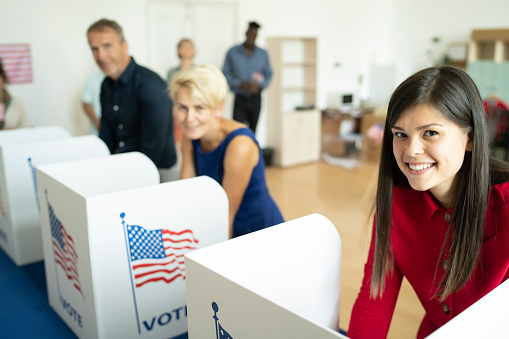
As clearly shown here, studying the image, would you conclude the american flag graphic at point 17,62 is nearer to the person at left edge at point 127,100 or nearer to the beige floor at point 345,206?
the person at left edge at point 127,100

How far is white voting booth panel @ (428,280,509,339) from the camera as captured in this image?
2.36ft

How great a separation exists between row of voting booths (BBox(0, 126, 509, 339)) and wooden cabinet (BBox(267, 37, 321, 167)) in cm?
512

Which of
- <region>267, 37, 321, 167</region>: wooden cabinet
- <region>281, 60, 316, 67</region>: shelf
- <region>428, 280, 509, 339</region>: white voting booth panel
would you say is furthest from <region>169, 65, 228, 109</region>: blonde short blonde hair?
<region>281, 60, 316, 67</region>: shelf

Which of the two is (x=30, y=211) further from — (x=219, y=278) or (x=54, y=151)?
(x=219, y=278)

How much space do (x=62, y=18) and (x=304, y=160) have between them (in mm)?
3660

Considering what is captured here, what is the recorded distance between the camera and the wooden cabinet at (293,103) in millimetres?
6512

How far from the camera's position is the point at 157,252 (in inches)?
50.2

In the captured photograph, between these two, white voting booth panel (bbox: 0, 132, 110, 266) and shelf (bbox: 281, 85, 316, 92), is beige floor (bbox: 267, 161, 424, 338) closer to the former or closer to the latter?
shelf (bbox: 281, 85, 316, 92)

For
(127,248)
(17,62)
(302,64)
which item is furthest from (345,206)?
(127,248)

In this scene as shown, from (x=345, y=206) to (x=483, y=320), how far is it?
4106mm

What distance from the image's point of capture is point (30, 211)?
70.1 inches

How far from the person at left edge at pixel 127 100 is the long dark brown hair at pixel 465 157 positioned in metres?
1.40

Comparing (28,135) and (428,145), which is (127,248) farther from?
(28,135)

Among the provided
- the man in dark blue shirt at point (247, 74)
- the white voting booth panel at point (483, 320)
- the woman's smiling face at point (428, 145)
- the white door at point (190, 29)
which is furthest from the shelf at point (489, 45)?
the white voting booth panel at point (483, 320)
